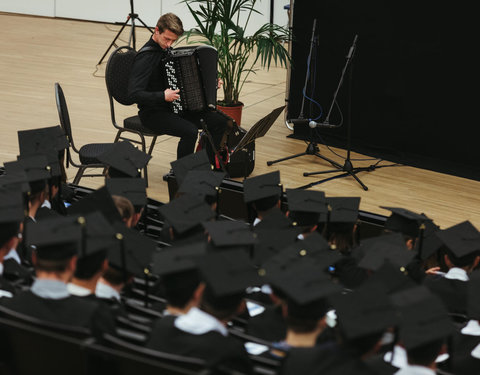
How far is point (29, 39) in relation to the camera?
12125mm

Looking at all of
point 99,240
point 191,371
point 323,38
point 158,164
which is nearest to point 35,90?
point 158,164

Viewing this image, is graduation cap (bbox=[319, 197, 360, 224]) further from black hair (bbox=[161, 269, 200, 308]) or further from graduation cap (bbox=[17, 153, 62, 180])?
graduation cap (bbox=[17, 153, 62, 180])

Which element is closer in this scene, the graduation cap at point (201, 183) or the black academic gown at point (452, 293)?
the black academic gown at point (452, 293)

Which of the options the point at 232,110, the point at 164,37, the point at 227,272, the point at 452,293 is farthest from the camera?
the point at 232,110

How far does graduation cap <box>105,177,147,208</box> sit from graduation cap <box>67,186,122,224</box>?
12.2 inches

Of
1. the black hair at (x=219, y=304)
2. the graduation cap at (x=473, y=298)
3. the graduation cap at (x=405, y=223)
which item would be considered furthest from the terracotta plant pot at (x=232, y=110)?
the black hair at (x=219, y=304)

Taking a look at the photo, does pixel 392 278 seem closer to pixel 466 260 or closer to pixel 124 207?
pixel 466 260

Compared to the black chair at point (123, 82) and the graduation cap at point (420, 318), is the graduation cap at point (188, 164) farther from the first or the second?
the graduation cap at point (420, 318)

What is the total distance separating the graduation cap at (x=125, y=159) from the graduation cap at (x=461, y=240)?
2.06 meters

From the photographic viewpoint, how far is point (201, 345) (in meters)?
2.66

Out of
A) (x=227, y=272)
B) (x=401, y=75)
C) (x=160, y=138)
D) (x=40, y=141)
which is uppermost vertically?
(x=401, y=75)

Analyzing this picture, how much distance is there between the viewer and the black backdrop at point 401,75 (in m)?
6.80

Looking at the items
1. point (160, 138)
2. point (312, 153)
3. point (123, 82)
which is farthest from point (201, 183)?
point (160, 138)

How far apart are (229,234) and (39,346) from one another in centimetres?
115
